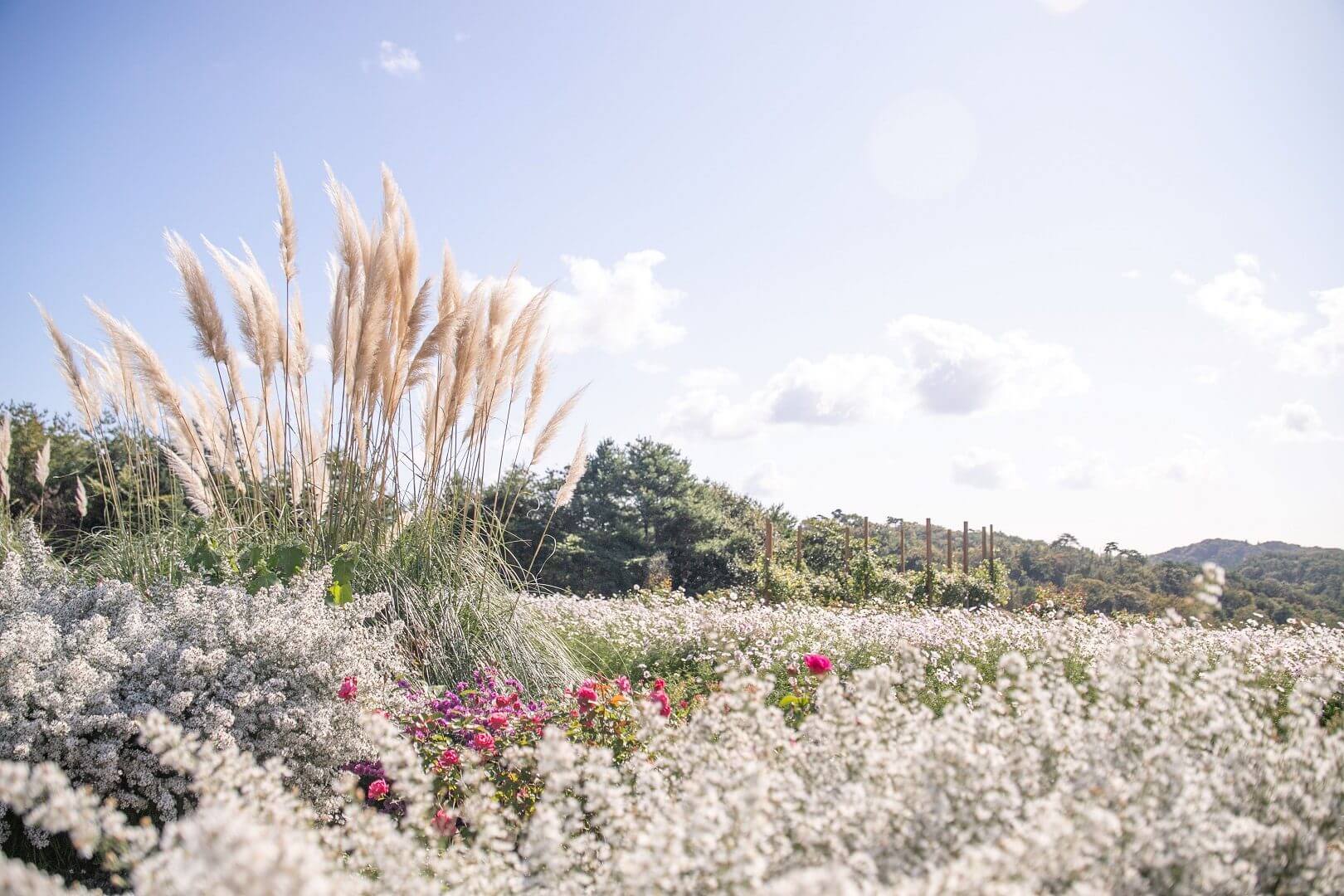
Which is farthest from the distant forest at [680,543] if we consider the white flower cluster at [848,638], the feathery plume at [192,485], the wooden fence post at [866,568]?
the feathery plume at [192,485]

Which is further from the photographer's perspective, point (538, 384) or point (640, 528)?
point (640, 528)

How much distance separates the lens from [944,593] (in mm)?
13055

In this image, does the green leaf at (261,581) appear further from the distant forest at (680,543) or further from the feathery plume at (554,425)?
the distant forest at (680,543)

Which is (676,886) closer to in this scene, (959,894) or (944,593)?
(959,894)

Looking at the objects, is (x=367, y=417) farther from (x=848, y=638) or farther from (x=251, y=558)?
(x=848, y=638)

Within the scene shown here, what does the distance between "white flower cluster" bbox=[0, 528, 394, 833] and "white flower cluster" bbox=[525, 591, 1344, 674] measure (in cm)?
163

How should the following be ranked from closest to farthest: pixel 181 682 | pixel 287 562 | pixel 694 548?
1. pixel 181 682
2. pixel 287 562
3. pixel 694 548

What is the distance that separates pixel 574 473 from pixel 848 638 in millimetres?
2280

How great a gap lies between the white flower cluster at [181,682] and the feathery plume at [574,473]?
189 centimetres

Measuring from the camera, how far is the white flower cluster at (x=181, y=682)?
2.83 metres

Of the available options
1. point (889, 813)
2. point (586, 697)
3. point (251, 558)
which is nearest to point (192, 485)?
point (251, 558)

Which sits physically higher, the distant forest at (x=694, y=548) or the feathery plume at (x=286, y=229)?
the feathery plume at (x=286, y=229)

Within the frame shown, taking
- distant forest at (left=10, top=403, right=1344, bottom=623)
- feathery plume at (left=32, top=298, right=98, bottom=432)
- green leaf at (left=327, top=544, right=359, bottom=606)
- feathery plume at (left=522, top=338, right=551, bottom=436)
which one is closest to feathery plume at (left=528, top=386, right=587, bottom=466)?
feathery plume at (left=522, top=338, right=551, bottom=436)

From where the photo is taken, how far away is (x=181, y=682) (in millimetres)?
3051
